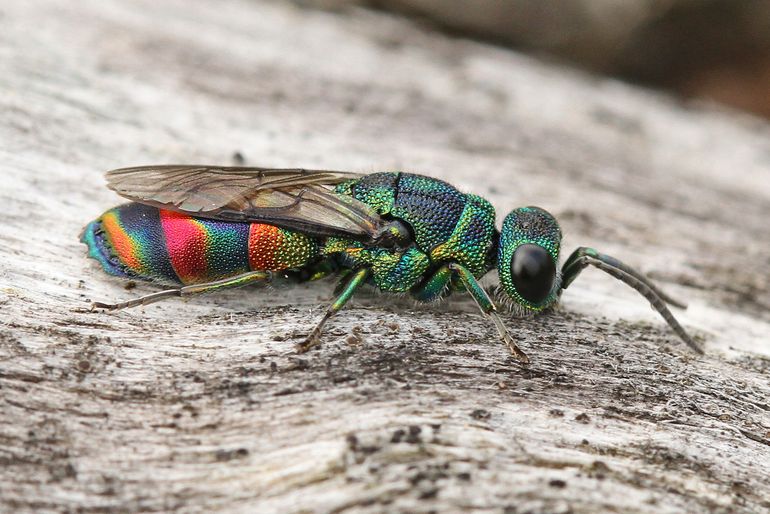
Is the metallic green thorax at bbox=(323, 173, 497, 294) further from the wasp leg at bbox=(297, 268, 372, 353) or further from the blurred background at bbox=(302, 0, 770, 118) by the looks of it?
the blurred background at bbox=(302, 0, 770, 118)

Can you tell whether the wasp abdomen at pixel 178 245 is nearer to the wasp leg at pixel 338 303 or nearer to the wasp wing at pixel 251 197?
the wasp wing at pixel 251 197

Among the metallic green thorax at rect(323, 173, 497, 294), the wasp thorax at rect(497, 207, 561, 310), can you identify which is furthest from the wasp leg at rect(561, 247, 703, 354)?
the metallic green thorax at rect(323, 173, 497, 294)

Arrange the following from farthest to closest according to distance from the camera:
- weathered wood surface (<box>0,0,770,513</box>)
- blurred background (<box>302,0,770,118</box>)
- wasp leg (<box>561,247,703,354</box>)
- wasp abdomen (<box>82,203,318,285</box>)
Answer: blurred background (<box>302,0,770,118</box>) → wasp leg (<box>561,247,703,354</box>) → wasp abdomen (<box>82,203,318,285</box>) → weathered wood surface (<box>0,0,770,513</box>)

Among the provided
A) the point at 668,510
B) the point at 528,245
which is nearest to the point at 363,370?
the point at 528,245

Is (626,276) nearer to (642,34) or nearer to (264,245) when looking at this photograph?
(264,245)

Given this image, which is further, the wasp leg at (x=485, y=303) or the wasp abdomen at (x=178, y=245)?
the wasp abdomen at (x=178, y=245)

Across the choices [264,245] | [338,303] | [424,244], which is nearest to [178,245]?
[264,245]

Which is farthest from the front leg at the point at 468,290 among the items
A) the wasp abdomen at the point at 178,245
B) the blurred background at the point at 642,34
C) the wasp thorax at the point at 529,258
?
the blurred background at the point at 642,34
